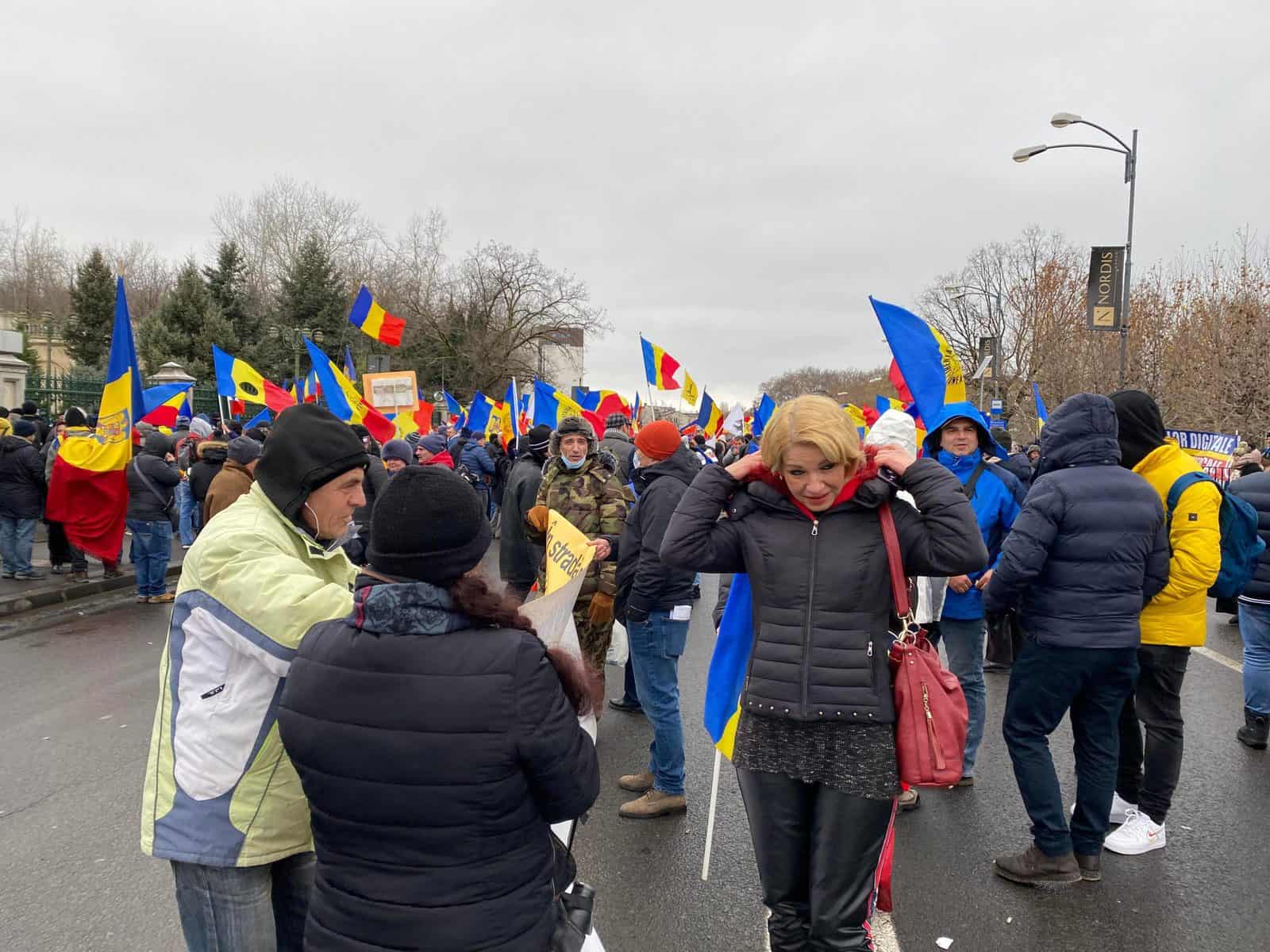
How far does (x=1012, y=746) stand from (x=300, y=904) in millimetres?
2913

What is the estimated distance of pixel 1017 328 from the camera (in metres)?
40.1

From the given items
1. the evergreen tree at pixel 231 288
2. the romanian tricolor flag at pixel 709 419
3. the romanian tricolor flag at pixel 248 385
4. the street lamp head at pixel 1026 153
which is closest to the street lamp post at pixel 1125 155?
the street lamp head at pixel 1026 153

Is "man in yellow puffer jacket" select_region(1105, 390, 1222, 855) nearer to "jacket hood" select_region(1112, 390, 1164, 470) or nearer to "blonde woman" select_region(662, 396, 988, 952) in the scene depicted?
"jacket hood" select_region(1112, 390, 1164, 470)

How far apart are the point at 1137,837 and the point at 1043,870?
0.67 m

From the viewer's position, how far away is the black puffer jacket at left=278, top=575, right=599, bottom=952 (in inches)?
62.9

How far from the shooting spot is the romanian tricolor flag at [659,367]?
617 inches

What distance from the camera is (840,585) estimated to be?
2.47 metres

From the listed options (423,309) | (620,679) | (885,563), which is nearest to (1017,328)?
(423,309)

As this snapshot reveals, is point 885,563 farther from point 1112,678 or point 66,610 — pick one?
point 66,610

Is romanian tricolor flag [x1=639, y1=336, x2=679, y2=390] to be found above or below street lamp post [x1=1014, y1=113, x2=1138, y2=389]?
below

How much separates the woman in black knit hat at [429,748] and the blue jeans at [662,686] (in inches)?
101

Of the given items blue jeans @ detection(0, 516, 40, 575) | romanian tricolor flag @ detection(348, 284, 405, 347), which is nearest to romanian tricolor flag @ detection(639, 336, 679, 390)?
romanian tricolor flag @ detection(348, 284, 405, 347)

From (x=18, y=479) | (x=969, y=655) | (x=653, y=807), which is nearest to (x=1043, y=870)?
(x=969, y=655)

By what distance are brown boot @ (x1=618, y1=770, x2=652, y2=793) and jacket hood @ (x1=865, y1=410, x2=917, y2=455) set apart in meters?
2.29
